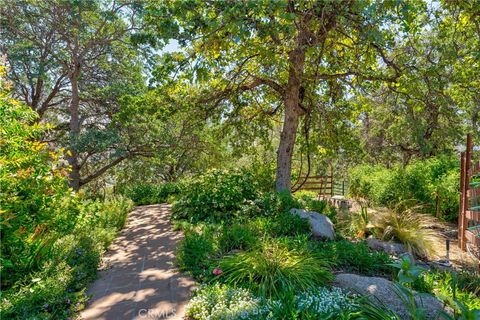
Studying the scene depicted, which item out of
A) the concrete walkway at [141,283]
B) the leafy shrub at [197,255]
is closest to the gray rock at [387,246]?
the leafy shrub at [197,255]

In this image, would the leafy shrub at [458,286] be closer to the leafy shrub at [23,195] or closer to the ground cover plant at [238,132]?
the ground cover plant at [238,132]

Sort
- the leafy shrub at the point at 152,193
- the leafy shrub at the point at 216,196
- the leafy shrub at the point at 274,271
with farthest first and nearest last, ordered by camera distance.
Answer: the leafy shrub at the point at 152,193
the leafy shrub at the point at 216,196
the leafy shrub at the point at 274,271

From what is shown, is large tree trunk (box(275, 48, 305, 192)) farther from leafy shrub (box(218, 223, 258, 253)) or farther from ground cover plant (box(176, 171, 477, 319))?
leafy shrub (box(218, 223, 258, 253))

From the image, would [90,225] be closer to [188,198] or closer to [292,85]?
[188,198]

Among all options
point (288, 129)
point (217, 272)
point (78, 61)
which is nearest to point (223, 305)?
point (217, 272)

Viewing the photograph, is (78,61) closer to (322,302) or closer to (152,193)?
(152,193)

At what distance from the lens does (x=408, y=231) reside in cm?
509

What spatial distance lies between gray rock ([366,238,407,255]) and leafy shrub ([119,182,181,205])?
6.52 m

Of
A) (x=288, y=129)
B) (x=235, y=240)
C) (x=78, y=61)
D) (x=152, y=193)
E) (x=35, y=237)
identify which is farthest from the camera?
(x=152, y=193)

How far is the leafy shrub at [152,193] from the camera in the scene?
10.0m

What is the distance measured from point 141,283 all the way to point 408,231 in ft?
14.1

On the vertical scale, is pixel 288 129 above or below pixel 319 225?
above

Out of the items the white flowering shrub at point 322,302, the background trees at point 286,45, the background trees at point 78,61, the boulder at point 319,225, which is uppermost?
the background trees at point 78,61

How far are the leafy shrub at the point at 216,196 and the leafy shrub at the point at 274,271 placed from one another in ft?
7.39
